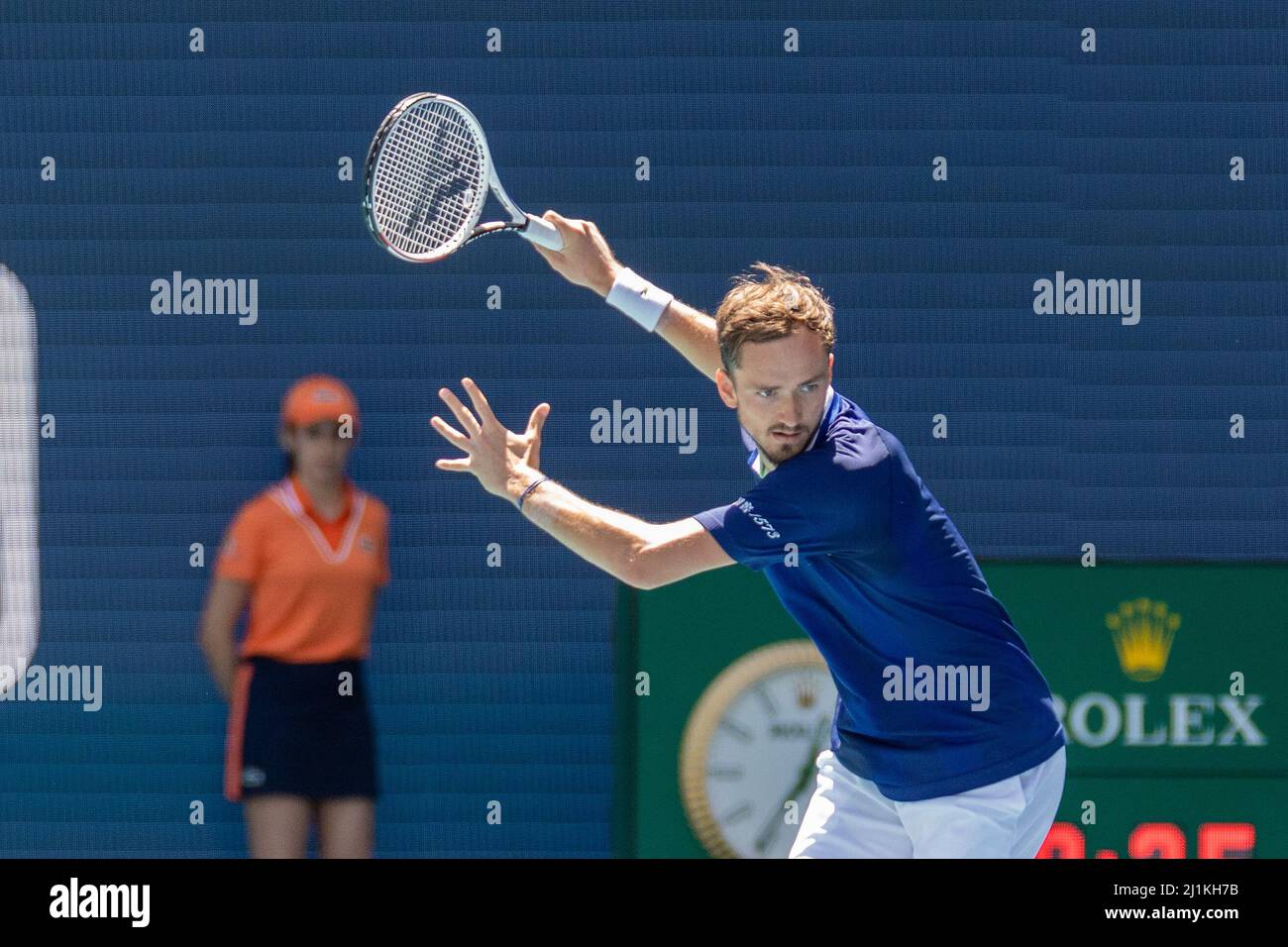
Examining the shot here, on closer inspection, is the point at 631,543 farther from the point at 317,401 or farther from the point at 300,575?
the point at 317,401

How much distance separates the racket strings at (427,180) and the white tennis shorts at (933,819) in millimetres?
1626

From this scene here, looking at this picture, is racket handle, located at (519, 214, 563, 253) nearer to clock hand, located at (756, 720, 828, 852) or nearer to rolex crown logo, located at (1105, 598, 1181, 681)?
clock hand, located at (756, 720, 828, 852)

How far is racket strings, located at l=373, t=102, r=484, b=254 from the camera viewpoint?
177 inches

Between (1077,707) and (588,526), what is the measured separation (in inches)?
86.9

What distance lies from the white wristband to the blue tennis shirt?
0.65 metres

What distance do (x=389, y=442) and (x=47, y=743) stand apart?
1.30 metres

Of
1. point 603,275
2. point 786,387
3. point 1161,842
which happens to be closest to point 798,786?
point 1161,842

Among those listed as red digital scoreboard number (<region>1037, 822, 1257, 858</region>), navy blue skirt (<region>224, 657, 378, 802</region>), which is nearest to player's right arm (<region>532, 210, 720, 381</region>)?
navy blue skirt (<region>224, 657, 378, 802</region>)

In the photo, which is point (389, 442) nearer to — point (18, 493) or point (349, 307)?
point (349, 307)

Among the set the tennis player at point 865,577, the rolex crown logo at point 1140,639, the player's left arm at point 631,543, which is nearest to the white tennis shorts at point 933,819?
the tennis player at point 865,577

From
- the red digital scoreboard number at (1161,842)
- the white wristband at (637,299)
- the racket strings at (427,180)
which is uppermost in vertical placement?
the racket strings at (427,180)

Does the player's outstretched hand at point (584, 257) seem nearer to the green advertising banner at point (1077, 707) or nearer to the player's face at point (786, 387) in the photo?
the player's face at point (786, 387)

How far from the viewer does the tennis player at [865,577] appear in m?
3.57

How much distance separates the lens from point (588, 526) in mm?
3621
